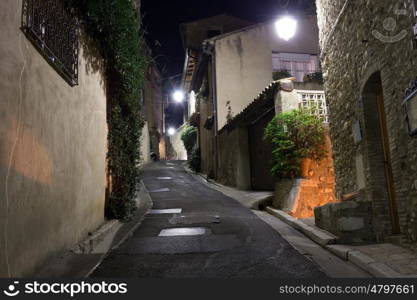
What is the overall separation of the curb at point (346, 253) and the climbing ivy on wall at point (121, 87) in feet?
13.5

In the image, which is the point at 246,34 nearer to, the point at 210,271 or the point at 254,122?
the point at 254,122

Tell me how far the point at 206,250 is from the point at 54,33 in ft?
13.2

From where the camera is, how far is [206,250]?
5.88 m

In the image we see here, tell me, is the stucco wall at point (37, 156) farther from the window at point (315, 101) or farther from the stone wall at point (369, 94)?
the window at point (315, 101)

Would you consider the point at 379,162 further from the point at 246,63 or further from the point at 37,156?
the point at 246,63

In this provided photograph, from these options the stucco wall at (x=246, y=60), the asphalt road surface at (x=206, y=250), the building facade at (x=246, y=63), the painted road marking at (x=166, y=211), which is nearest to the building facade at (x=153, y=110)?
the building facade at (x=246, y=63)

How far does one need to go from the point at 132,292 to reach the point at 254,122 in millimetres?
12150

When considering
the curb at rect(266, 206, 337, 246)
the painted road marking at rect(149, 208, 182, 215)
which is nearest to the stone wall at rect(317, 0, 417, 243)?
the curb at rect(266, 206, 337, 246)

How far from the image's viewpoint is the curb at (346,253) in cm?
431

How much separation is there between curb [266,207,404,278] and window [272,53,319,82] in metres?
11.6

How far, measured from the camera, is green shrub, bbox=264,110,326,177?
32.4 ft

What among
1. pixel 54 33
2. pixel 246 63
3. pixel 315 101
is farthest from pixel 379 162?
pixel 246 63

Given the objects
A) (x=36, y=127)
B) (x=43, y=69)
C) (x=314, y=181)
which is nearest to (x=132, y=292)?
(x=36, y=127)

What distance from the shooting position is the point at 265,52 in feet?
59.4
